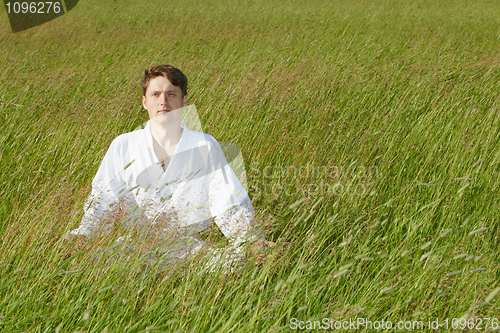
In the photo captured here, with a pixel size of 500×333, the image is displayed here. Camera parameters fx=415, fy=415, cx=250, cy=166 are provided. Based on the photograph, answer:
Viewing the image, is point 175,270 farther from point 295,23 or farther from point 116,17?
point 116,17

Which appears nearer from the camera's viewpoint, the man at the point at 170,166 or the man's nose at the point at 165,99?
the man at the point at 170,166

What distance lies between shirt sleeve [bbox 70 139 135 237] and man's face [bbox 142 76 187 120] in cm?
28

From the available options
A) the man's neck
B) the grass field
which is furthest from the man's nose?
the grass field

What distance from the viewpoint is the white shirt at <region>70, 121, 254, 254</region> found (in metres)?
1.98

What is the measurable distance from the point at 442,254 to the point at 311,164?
3.52ft

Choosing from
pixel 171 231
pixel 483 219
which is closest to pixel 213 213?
pixel 171 231

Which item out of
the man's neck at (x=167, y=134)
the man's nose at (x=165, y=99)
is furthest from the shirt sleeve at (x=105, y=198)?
the man's nose at (x=165, y=99)

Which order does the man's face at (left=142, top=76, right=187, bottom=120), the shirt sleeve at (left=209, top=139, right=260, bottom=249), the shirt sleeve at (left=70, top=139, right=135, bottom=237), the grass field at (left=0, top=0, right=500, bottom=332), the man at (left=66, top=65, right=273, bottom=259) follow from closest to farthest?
the grass field at (left=0, top=0, right=500, bottom=332), the shirt sleeve at (left=70, top=139, right=135, bottom=237), the shirt sleeve at (left=209, top=139, right=260, bottom=249), the man at (left=66, top=65, right=273, bottom=259), the man's face at (left=142, top=76, right=187, bottom=120)

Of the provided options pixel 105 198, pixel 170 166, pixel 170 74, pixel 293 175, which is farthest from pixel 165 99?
pixel 293 175

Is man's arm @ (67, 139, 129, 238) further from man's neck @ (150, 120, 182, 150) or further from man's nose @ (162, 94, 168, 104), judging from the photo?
man's nose @ (162, 94, 168, 104)

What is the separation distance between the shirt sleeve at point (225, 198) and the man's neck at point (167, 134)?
202mm

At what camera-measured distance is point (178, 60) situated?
5.59m

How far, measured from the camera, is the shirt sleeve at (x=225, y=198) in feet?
6.41

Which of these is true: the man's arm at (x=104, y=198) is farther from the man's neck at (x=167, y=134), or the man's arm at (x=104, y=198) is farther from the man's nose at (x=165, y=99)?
the man's nose at (x=165, y=99)
